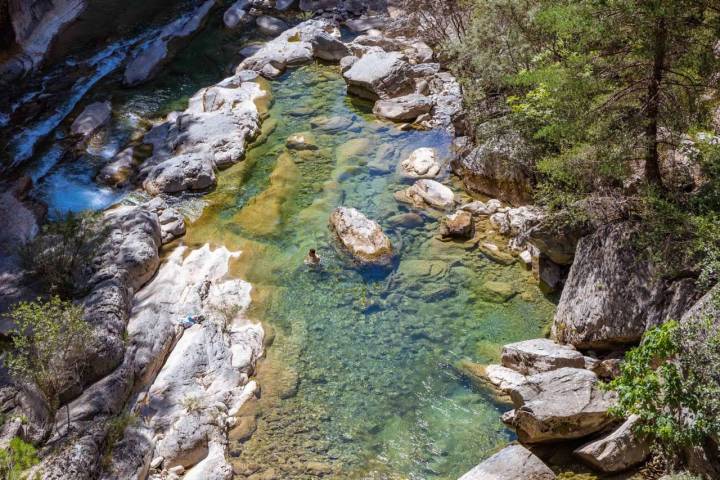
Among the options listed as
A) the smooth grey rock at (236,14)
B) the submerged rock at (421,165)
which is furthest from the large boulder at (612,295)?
the smooth grey rock at (236,14)

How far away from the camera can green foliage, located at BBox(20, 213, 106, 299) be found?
33.4 ft

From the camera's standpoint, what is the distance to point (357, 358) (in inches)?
381

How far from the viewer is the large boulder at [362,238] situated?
1152cm

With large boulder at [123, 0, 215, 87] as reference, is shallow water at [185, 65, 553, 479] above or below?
below

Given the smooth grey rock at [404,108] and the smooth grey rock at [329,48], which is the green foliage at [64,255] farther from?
the smooth grey rock at [329,48]

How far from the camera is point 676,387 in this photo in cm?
639

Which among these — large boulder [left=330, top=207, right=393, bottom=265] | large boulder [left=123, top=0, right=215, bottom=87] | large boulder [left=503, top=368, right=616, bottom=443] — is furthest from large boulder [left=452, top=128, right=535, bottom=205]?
large boulder [left=123, top=0, right=215, bottom=87]

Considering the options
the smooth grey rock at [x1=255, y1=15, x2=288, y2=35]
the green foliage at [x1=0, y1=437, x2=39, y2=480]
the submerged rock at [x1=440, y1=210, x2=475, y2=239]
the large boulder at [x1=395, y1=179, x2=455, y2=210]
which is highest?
the smooth grey rock at [x1=255, y1=15, x2=288, y2=35]

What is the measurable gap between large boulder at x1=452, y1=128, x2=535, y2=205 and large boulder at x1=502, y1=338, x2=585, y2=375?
13.6 ft

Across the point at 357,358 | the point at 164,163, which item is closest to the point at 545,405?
the point at 357,358

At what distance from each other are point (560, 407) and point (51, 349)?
7.12 meters

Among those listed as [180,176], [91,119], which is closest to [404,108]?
[180,176]

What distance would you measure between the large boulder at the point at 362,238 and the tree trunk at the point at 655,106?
5.00 m

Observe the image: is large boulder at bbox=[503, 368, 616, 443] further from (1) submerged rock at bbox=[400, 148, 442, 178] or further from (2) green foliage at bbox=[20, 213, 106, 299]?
(2) green foliage at bbox=[20, 213, 106, 299]
